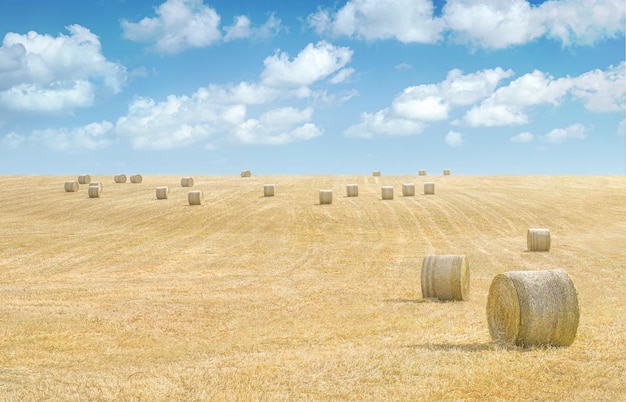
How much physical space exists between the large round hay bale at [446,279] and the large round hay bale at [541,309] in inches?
268

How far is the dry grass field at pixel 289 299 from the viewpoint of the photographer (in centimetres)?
1066

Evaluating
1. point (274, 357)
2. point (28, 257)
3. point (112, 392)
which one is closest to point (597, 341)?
point (274, 357)

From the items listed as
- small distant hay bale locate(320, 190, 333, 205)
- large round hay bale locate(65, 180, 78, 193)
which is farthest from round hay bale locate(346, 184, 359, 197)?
large round hay bale locate(65, 180, 78, 193)

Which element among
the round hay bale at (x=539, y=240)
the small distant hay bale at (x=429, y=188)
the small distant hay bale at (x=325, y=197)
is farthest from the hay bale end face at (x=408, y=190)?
the round hay bale at (x=539, y=240)

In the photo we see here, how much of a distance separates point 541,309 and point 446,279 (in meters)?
7.53

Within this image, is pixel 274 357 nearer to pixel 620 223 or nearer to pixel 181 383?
pixel 181 383

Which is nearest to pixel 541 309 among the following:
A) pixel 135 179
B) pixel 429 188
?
pixel 429 188

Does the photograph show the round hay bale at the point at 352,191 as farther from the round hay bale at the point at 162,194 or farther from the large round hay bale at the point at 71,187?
the large round hay bale at the point at 71,187

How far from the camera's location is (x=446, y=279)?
1989cm

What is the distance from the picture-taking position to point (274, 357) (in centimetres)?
1235

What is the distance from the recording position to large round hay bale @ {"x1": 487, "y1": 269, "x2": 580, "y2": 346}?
40.4 ft

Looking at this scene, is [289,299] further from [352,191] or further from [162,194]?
[162,194]

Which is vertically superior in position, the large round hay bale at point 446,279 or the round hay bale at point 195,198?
the round hay bale at point 195,198

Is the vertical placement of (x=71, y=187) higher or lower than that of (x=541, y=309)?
higher
